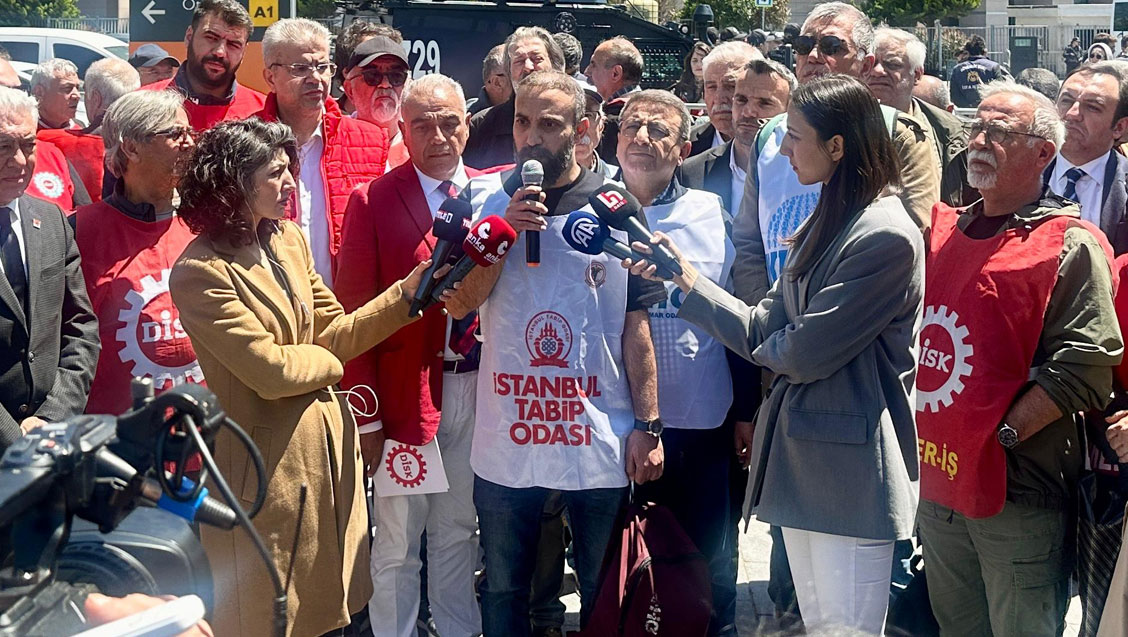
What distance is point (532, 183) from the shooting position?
373cm

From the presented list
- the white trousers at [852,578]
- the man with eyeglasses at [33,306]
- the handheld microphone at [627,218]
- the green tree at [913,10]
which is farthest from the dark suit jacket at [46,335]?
the green tree at [913,10]

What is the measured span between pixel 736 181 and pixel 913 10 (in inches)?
1354

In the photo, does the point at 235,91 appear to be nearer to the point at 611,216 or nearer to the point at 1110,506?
the point at 611,216

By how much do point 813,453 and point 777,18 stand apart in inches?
1282

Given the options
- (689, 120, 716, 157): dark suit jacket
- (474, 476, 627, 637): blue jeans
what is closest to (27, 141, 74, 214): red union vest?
(474, 476, 627, 637): blue jeans

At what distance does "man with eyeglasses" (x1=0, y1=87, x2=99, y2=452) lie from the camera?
3.63 m

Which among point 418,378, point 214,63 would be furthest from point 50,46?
point 418,378

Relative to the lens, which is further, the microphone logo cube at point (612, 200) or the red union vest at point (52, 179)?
the red union vest at point (52, 179)

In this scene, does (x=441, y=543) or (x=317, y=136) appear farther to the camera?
(x=317, y=136)

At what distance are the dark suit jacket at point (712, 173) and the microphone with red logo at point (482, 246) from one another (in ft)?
5.42

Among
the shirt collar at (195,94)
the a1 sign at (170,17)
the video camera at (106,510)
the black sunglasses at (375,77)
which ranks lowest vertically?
the video camera at (106,510)

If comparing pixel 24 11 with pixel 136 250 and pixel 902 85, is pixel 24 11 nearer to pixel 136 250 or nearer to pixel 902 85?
pixel 902 85

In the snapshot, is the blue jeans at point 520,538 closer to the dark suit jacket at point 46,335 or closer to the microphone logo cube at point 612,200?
the microphone logo cube at point 612,200

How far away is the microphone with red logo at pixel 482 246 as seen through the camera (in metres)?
3.48
